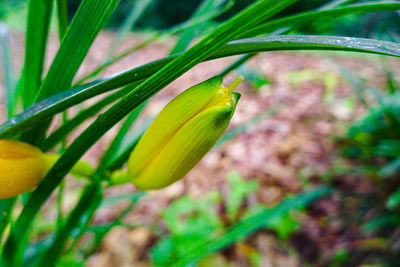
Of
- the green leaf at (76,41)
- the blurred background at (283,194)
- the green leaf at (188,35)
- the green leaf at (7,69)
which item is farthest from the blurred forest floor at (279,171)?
the green leaf at (76,41)

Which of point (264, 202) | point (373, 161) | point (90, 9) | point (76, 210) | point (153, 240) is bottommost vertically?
point (153, 240)

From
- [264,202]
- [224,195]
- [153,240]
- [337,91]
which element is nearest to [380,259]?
[264,202]

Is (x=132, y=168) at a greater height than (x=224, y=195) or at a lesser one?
greater

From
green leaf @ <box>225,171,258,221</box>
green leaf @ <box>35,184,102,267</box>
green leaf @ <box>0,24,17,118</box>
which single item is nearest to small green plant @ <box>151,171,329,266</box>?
green leaf @ <box>225,171,258,221</box>

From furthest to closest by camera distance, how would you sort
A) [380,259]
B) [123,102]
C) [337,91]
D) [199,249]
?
[337,91] → [380,259] → [199,249] → [123,102]

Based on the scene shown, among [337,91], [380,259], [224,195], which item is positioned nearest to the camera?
[380,259]

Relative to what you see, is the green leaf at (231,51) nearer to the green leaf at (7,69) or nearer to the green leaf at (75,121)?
the green leaf at (75,121)

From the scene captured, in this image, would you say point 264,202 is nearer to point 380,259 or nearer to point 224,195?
point 224,195
